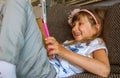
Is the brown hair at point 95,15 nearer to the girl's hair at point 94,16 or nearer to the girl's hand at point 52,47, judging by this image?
the girl's hair at point 94,16

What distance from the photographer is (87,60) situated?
3.43 feet

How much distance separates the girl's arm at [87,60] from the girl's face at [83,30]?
0.27m

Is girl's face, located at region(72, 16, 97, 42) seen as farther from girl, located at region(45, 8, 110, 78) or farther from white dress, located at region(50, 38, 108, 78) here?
white dress, located at region(50, 38, 108, 78)

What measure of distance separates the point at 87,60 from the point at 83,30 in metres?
0.32

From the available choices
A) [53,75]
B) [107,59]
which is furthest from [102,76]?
[53,75]

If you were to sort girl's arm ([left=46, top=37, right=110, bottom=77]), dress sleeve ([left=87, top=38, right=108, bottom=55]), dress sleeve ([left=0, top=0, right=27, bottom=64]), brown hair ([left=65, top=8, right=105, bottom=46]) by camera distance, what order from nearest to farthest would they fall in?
dress sleeve ([left=0, top=0, right=27, bottom=64])
girl's arm ([left=46, top=37, right=110, bottom=77])
dress sleeve ([left=87, top=38, right=108, bottom=55])
brown hair ([left=65, top=8, right=105, bottom=46])

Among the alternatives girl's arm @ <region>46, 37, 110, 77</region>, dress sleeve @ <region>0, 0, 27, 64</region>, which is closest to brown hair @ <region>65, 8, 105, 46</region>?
girl's arm @ <region>46, 37, 110, 77</region>

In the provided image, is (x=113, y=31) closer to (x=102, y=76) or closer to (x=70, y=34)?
(x=102, y=76)

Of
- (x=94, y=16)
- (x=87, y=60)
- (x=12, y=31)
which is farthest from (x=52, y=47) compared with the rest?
(x=94, y=16)

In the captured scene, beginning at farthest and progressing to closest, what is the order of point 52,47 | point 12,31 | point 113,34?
point 113,34, point 52,47, point 12,31

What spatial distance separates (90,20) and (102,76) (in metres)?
0.41

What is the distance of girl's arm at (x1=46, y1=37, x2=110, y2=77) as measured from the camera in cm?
102

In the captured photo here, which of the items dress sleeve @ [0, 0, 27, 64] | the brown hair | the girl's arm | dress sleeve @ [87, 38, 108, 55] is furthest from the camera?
the brown hair

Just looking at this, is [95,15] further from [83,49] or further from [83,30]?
[83,49]
